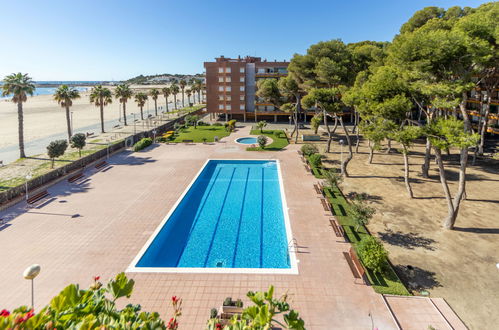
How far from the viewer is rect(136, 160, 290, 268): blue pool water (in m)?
15.6

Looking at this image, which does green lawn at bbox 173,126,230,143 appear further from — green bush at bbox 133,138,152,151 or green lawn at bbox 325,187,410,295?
green lawn at bbox 325,187,410,295

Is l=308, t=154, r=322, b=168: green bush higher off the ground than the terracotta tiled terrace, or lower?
higher

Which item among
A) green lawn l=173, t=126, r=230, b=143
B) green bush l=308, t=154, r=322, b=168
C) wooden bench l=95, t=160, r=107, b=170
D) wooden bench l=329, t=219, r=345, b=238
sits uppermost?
green lawn l=173, t=126, r=230, b=143

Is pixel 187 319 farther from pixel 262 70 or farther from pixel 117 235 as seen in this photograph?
pixel 262 70

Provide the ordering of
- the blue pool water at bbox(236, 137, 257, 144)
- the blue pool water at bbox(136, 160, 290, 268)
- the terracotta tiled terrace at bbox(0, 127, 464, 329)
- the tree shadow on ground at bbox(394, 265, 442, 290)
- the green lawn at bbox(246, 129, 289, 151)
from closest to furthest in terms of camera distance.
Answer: the terracotta tiled terrace at bbox(0, 127, 464, 329), the tree shadow on ground at bbox(394, 265, 442, 290), the blue pool water at bbox(136, 160, 290, 268), the green lawn at bbox(246, 129, 289, 151), the blue pool water at bbox(236, 137, 257, 144)

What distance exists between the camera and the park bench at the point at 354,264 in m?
13.3

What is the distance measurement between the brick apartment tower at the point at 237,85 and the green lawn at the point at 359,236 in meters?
42.2

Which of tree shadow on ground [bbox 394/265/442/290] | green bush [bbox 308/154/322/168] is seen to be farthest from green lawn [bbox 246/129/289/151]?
tree shadow on ground [bbox 394/265/442/290]

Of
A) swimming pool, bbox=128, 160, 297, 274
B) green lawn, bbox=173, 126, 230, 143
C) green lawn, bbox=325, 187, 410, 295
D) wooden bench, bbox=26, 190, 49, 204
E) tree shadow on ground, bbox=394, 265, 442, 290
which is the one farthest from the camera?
green lawn, bbox=173, 126, 230, 143

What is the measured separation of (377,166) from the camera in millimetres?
31047

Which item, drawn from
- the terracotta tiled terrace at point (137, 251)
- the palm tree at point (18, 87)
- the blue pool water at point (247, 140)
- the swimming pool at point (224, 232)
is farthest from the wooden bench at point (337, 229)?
the palm tree at point (18, 87)

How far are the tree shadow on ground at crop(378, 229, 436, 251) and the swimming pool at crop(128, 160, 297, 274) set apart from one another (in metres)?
5.87

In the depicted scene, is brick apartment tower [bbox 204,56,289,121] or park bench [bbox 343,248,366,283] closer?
park bench [bbox 343,248,366,283]

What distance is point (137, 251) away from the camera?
15.5 m
